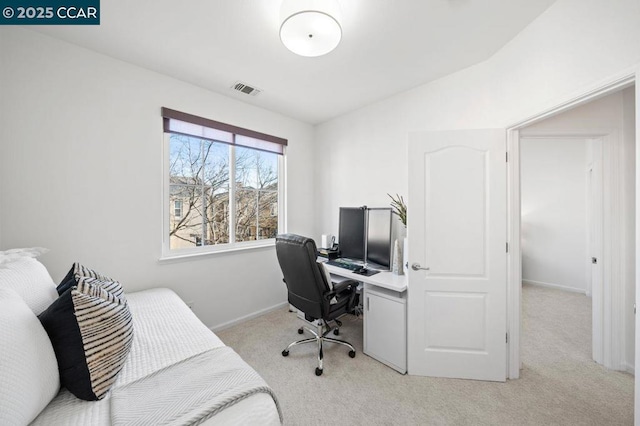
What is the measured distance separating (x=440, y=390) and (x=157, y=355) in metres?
1.93

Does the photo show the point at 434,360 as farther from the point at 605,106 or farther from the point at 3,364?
the point at 605,106

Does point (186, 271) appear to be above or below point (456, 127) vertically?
below

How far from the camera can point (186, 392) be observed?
93 cm

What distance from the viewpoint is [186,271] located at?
8.00 ft

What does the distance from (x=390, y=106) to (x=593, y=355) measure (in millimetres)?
3080

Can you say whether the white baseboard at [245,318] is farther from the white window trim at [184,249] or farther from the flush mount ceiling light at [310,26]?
the flush mount ceiling light at [310,26]

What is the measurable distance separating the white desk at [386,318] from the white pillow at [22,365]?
1.91 metres

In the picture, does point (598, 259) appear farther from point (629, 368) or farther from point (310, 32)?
point (310, 32)

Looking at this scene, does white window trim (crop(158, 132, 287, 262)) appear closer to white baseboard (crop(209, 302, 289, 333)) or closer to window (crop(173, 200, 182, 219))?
window (crop(173, 200, 182, 219))

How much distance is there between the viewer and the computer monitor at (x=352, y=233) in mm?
2807

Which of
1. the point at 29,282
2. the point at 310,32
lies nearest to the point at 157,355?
the point at 29,282

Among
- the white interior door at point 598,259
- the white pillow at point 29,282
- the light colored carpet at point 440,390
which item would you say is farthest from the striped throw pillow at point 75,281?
the white interior door at point 598,259

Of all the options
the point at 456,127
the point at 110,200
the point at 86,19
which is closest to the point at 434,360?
the point at 456,127

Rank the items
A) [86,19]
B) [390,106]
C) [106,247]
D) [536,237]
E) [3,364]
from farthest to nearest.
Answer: [536,237], [390,106], [106,247], [86,19], [3,364]
